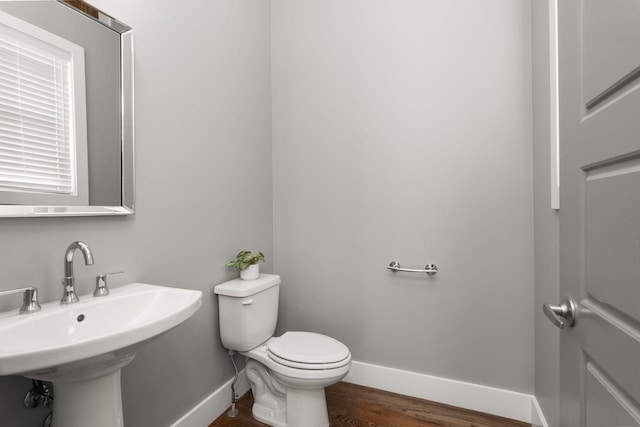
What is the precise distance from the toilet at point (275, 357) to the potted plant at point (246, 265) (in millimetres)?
36

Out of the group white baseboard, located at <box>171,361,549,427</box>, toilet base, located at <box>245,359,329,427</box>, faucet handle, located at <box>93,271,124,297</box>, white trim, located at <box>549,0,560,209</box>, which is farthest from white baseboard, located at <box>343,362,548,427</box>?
faucet handle, located at <box>93,271,124,297</box>

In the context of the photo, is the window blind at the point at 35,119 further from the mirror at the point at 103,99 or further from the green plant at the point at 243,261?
the green plant at the point at 243,261

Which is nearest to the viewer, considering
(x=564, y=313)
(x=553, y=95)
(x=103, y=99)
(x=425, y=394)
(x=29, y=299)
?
(x=564, y=313)

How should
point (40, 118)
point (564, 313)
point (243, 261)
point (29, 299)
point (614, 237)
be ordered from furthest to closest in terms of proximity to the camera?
point (243, 261) → point (40, 118) → point (29, 299) → point (564, 313) → point (614, 237)

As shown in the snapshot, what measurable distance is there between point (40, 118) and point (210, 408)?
5.01 ft

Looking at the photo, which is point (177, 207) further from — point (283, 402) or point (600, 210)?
point (600, 210)

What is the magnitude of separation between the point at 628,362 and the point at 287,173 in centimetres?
193

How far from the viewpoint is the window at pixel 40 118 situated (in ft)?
3.12

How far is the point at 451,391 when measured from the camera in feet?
5.91

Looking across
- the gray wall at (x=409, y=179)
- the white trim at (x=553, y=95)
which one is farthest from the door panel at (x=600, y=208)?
the gray wall at (x=409, y=179)

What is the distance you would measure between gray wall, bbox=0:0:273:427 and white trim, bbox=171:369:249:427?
46 millimetres

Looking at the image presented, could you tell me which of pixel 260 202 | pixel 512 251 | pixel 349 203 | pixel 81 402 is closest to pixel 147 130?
pixel 260 202

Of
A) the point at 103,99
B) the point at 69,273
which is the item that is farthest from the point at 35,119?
the point at 69,273

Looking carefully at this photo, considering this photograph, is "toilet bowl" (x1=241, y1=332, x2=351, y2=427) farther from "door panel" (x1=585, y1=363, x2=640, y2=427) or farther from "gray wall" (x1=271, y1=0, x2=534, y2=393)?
"door panel" (x1=585, y1=363, x2=640, y2=427)
